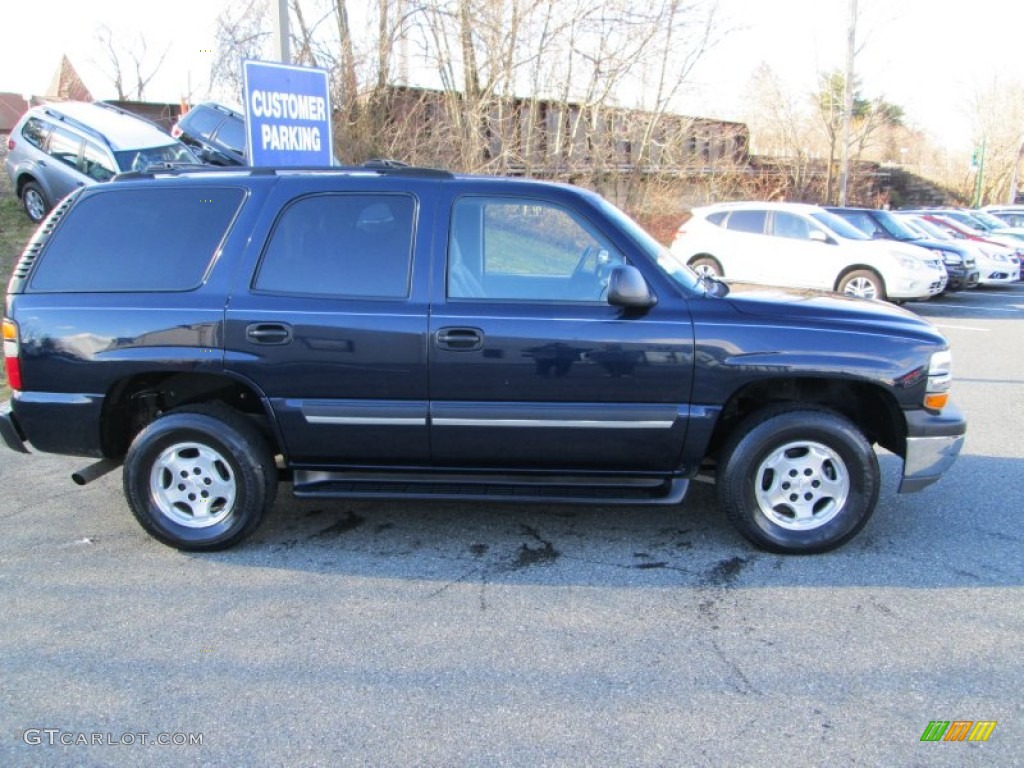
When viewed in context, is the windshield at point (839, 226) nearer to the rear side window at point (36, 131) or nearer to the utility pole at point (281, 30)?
the utility pole at point (281, 30)

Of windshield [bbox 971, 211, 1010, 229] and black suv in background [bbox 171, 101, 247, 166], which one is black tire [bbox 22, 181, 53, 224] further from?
windshield [bbox 971, 211, 1010, 229]

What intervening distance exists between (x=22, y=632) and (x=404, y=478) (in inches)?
70.3

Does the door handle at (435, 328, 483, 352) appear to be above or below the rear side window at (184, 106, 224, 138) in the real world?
below

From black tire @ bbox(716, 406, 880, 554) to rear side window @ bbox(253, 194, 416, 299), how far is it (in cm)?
190

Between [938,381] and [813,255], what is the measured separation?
9443 mm

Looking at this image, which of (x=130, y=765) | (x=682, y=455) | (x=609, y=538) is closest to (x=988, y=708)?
(x=682, y=455)

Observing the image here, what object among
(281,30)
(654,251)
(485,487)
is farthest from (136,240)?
(281,30)

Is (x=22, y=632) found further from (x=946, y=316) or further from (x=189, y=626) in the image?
(x=946, y=316)

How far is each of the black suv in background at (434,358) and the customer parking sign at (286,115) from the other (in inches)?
123

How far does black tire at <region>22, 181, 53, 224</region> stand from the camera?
13570mm

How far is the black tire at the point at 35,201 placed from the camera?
13570 mm

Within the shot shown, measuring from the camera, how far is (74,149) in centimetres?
1310

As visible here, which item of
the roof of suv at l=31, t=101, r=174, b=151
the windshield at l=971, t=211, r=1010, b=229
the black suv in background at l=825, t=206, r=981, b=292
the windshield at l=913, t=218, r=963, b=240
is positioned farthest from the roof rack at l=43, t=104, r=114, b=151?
the windshield at l=971, t=211, r=1010, b=229

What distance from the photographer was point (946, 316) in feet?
44.6
